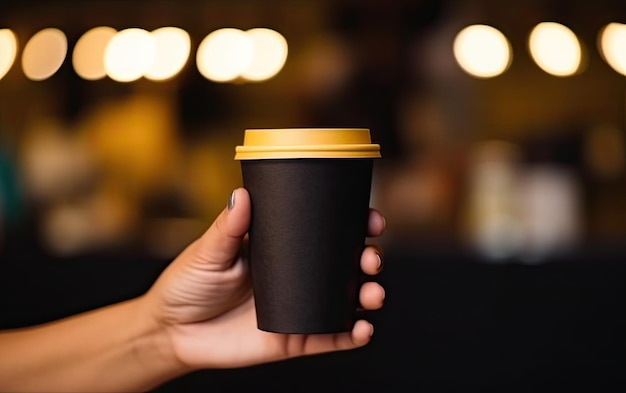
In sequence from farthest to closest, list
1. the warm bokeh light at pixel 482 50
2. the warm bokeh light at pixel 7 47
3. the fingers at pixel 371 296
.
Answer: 1. the warm bokeh light at pixel 7 47
2. the warm bokeh light at pixel 482 50
3. the fingers at pixel 371 296

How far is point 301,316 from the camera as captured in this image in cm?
104

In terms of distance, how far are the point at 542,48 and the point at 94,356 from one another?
293cm

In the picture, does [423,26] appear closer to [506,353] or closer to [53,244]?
[53,244]

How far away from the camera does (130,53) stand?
13.8 feet

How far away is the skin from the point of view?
1.15 meters

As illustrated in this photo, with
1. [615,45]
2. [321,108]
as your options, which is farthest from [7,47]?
[615,45]

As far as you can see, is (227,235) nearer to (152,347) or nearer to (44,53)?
(152,347)

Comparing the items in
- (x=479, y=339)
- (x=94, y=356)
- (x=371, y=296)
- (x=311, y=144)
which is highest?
(x=311, y=144)

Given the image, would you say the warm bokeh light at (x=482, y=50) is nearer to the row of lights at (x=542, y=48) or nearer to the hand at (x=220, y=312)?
the row of lights at (x=542, y=48)

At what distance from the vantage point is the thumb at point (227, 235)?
1.05 metres

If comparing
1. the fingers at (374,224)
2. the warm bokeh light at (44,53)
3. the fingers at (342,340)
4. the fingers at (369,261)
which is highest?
the warm bokeh light at (44,53)

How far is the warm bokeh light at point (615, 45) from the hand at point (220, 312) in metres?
3.00

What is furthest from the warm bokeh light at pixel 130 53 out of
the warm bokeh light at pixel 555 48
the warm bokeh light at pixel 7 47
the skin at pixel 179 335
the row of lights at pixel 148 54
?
the skin at pixel 179 335

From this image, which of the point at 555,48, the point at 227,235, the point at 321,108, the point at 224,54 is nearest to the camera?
the point at 227,235
